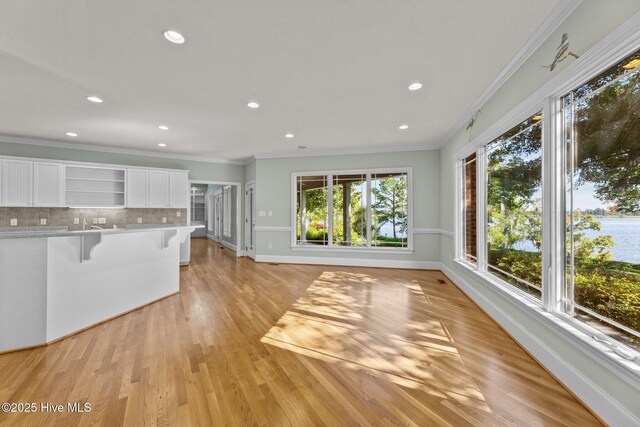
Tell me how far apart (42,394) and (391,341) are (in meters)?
2.69

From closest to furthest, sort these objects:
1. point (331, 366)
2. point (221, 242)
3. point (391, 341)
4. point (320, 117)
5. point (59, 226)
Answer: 1. point (331, 366)
2. point (391, 341)
3. point (320, 117)
4. point (59, 226)
5. point (221, 242)

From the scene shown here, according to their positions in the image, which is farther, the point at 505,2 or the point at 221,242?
the point at 221,242

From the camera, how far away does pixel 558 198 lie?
2021 mm

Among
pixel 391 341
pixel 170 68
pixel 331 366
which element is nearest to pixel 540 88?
pixel 391 341

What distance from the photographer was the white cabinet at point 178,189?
6246mm

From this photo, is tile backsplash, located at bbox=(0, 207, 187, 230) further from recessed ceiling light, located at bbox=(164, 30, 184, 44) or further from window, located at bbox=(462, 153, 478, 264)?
window, located at bbox=(462, 153, 478, 264)

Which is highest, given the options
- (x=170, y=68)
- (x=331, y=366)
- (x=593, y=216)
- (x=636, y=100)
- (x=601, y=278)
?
(x=170, y=68)

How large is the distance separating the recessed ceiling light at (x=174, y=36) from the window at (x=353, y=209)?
170 inches

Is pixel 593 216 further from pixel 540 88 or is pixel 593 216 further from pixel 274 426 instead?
pixel 274 426

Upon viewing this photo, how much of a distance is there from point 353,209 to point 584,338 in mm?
4661

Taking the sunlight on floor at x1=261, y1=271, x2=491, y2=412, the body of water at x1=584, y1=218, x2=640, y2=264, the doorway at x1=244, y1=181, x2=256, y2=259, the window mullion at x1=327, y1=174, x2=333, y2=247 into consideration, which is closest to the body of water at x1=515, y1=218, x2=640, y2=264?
the body of water at x1=584, y1=218, x2=640, y2=264

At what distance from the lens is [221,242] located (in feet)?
33.5

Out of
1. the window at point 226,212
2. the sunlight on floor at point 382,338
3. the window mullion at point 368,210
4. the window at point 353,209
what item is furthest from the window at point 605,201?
the window at point 226,212

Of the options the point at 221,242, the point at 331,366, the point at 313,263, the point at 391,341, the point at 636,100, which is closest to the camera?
the point at 636,100
